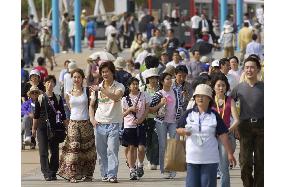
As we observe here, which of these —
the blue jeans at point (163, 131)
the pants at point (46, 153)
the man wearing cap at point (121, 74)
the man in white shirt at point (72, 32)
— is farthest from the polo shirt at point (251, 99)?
the man in white shirt at point (72, 32)

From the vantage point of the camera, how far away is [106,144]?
16.2 m

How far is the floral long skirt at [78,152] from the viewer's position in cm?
1619

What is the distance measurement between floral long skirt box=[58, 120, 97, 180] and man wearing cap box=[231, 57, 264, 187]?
296 cm

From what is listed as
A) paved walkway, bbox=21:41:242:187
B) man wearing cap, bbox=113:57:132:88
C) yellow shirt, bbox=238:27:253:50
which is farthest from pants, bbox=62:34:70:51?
paved walkway, bbox=21:41:242:187

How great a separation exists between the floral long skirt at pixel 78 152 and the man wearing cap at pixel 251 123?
9.70 feet

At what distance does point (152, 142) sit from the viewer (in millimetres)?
17375

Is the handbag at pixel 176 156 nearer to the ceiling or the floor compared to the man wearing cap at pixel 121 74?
nearer to the floor

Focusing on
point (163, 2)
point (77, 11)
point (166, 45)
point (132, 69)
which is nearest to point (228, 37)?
point (166, 45)

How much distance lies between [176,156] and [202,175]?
0.56m

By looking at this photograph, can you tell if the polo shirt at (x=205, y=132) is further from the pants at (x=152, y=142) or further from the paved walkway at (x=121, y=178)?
the pants at (x=152, y=142)

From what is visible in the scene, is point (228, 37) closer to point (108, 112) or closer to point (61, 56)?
point (61, 56)

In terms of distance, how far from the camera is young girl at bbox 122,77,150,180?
16.3m

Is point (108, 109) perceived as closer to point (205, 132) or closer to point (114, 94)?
point (114, 94)
